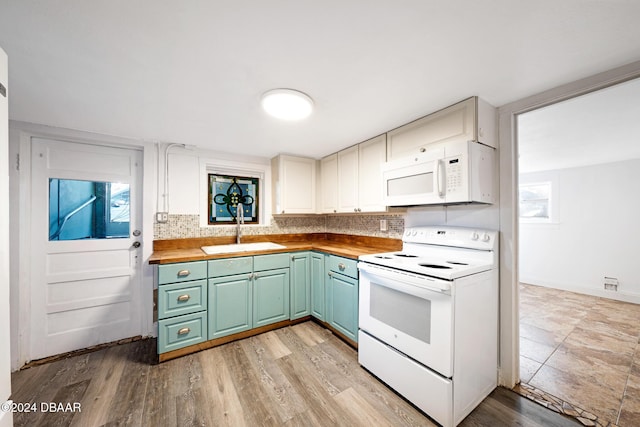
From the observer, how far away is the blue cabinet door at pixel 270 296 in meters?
2.41

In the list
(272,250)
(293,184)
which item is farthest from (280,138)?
(272,250)

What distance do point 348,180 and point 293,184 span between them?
74 centimetres

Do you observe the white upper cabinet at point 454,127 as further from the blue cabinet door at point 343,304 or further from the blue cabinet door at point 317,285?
the blue cabinet door at point 317,285

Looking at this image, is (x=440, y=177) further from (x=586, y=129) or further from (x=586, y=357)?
(x=586, y=357)

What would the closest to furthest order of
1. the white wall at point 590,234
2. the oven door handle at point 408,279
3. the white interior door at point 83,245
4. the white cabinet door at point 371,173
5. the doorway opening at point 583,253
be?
the oven door handle at point 408,279
the doorway opening at point 583,253
the white interior door at point 83,245
the white cabinet door at point 371,173
the white wall at point 590,234

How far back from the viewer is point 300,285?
2.68 m

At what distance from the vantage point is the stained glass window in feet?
9.37

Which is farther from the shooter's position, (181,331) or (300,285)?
(300,285)

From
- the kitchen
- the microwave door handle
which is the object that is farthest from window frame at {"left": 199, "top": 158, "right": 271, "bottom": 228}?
the microwave door handle

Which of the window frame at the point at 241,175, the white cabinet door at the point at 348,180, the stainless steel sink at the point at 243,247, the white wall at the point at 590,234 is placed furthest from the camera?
the white wall at the point at 590,234

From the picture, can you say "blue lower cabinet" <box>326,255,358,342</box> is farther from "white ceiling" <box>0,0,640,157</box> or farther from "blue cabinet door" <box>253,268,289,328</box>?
"white ceiling" <box>0,0,640,157</box>

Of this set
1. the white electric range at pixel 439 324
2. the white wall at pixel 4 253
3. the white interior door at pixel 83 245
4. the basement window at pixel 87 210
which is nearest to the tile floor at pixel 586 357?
the white electric range at pixel 439 324

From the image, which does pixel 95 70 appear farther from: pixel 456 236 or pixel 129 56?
pixel 456 236

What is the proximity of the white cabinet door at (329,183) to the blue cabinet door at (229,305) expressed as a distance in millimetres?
1280
